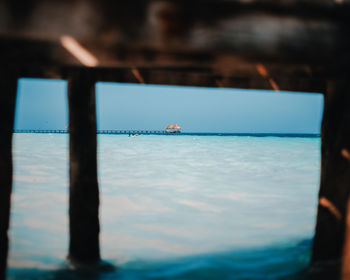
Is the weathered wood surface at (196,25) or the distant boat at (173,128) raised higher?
the distant boat at (173,128)

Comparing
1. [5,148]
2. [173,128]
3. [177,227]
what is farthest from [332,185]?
[173,128]

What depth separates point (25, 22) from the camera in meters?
1.24

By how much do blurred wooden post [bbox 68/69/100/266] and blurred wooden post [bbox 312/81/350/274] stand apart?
241 centimetres

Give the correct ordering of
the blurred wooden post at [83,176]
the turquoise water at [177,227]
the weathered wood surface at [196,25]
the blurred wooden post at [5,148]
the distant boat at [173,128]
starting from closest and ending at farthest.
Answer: the weathered wood surface at [196,25] < the blurred wooden post at [5,148] < the blurred wooden post at [83,176] < the turquoise water at [177,227] < the distant boat at [173,128]

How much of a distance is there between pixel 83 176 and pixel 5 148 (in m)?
1.12

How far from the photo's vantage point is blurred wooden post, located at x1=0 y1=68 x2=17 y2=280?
8.32 ft

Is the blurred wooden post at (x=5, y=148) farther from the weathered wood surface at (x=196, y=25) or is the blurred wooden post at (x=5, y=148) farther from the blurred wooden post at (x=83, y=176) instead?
the weathered wood surface at (x=196, y=25)

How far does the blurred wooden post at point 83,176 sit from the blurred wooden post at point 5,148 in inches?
37.8

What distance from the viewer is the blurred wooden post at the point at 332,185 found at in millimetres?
3229

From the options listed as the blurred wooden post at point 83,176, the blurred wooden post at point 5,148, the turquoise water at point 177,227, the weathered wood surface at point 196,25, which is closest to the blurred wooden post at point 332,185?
the turquoise water at point 177,227

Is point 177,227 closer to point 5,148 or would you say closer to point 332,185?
point 332,185

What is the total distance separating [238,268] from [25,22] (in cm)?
429

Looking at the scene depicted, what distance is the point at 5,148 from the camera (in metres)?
2.63

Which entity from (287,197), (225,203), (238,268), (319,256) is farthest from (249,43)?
(287,197)
